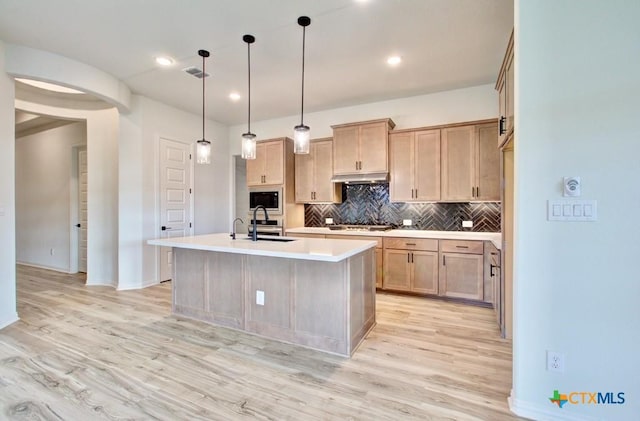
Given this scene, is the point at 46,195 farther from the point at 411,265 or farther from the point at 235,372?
the point at 411,265

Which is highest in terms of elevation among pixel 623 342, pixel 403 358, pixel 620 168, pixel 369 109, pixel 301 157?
pixel 369 109

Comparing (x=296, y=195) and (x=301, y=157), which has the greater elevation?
(x=301, y=157)

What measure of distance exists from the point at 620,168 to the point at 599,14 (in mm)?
817

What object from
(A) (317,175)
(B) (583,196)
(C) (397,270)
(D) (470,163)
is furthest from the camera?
(A) (317,175)

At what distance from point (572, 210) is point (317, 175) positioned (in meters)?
3.56

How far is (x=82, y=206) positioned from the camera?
17.6 feet

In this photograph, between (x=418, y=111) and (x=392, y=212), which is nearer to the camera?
(x=418, y=111)

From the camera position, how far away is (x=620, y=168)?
1528 mm

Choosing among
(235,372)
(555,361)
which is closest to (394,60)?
(555,361)

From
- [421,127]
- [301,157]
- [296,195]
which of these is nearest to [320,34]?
[421,127]

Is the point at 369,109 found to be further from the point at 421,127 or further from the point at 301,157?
the point at 301,157

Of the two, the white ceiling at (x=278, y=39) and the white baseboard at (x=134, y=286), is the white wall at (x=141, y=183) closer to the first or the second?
the white baseboard at (x=134, y=286)

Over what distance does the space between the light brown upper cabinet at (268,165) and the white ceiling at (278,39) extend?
3.32ft

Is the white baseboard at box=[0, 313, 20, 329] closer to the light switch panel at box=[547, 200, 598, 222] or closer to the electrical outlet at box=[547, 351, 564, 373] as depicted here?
the electrical outlet at box=[547, 351, 564, 373]
